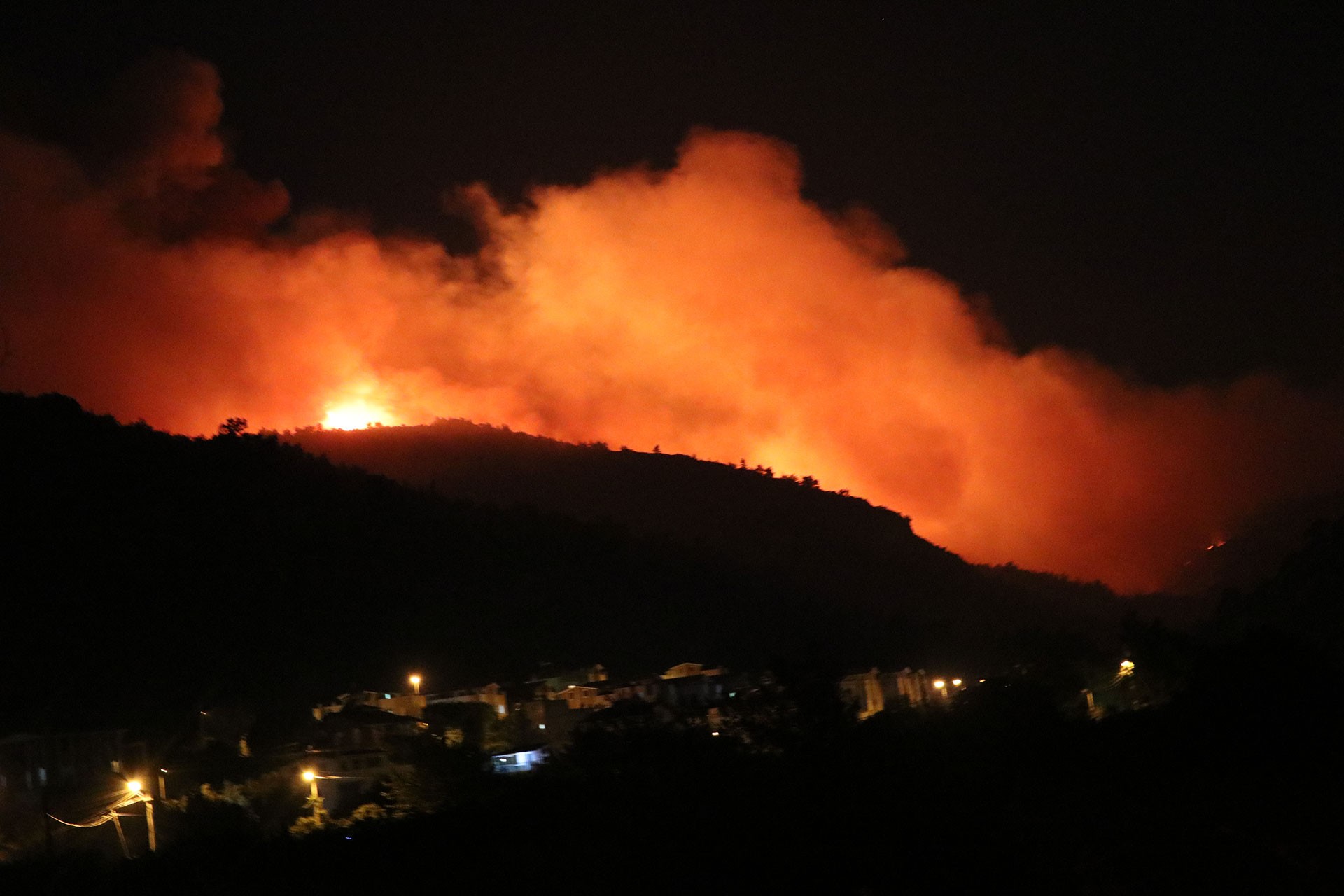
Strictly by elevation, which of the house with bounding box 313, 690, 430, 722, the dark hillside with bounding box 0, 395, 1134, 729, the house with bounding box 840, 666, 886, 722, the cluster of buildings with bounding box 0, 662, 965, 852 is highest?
the dark hillside with bounding box 0, 395, 1134, 729

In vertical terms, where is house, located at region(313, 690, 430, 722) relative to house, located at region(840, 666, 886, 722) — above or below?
above

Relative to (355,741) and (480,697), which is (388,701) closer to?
(480,697)

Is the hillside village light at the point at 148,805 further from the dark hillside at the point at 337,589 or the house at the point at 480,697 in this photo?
the house at the point at 480,697

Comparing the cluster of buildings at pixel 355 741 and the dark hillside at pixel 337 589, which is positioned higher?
the dark hillside at pixel 337 589

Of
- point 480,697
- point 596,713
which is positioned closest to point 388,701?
point 480,697

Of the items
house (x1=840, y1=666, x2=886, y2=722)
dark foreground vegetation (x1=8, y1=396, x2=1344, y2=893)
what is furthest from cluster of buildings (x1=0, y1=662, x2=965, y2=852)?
house (x1=840, y1=666, x2=886, y2=722)

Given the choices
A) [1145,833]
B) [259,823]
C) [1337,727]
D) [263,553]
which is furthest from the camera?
[263,553]

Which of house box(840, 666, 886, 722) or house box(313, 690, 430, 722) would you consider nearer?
house box(313, 690, 430, 722)

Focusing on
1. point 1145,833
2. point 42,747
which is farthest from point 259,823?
point 1145,833

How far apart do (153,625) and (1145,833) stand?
33203 mm

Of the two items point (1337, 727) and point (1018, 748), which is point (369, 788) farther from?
point (1337, 727)

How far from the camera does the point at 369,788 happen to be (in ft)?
87.5

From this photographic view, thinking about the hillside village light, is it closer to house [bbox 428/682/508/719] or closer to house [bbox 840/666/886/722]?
house [bbox 428/682/508/719]

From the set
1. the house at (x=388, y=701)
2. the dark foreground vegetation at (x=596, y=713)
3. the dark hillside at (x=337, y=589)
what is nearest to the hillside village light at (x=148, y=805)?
the dark foreground vegetation at (x=596, y=713)
